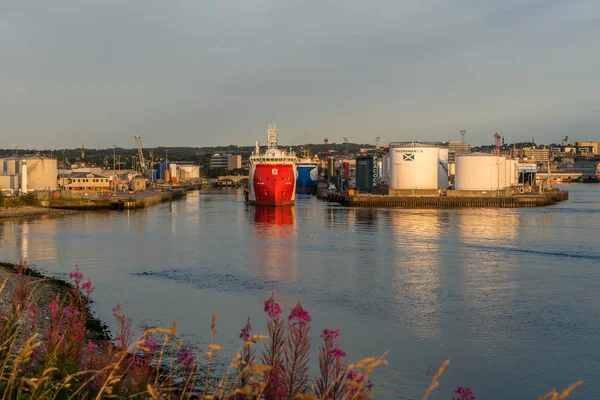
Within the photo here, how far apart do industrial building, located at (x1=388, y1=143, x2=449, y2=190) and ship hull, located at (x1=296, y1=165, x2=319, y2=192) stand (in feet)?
163

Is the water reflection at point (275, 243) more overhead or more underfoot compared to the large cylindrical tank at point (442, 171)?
more underfoot

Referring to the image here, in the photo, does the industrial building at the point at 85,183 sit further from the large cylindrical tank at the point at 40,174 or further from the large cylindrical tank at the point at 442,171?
the large cylindrical tank at the point at 442,171

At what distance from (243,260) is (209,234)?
37.6 feet

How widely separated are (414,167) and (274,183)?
16924 mm

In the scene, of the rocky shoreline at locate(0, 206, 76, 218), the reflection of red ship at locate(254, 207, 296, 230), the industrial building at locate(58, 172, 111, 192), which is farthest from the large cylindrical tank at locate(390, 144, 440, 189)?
the industrial building at locate(58, 172, 111, 192)

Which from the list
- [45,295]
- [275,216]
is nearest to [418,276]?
[45,295]

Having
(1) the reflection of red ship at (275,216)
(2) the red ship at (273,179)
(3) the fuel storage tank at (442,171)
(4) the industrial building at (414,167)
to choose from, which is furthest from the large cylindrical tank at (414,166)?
(1) the reflection of red ship at (275,216)

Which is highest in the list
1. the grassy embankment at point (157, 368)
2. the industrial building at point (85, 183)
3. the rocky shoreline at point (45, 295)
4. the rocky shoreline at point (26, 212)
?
the industrial building at point (85, 183)

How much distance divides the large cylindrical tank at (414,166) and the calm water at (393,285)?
82.1 feet

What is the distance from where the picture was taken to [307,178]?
120 metres

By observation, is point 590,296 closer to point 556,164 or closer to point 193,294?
point 193,294

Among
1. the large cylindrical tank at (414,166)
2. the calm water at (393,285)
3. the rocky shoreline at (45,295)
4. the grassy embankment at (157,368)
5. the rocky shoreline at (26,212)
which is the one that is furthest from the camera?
the large cylindrical tank at (414,166)

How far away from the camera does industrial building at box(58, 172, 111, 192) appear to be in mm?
74938

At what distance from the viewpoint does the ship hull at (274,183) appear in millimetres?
59213
